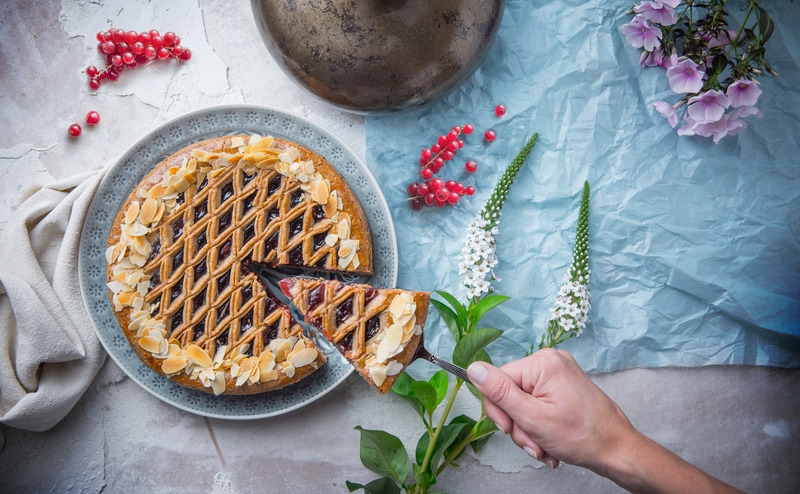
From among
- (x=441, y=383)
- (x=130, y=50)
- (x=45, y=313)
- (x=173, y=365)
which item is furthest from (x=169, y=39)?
(x=441, y=383)

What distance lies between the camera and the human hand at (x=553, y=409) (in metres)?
1.50

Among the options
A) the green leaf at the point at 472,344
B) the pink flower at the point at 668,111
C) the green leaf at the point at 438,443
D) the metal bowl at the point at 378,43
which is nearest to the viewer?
the metal bowl at the point at 378,43

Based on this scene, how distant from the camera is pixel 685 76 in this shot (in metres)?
1.83

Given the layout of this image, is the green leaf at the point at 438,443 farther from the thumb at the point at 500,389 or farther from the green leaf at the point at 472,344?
the thumb at the point at 500,389

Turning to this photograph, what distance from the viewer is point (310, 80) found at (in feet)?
5.35

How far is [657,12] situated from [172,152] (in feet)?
5.84

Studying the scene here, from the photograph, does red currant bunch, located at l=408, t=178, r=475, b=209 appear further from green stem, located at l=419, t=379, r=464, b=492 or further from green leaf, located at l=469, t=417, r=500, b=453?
green leaf, located at l=469, t=417, r=500, b=453

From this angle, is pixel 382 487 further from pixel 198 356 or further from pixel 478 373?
pixel 198 356

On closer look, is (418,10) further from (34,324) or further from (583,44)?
(34,324)

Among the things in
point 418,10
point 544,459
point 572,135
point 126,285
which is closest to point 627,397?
point 544,459

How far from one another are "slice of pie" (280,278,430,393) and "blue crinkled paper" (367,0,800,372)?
0.92 feet

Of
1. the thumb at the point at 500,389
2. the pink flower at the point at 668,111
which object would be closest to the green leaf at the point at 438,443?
the thumb at the point at 500,389

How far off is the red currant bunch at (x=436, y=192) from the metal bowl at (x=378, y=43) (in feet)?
1.18

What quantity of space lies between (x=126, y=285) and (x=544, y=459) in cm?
148
